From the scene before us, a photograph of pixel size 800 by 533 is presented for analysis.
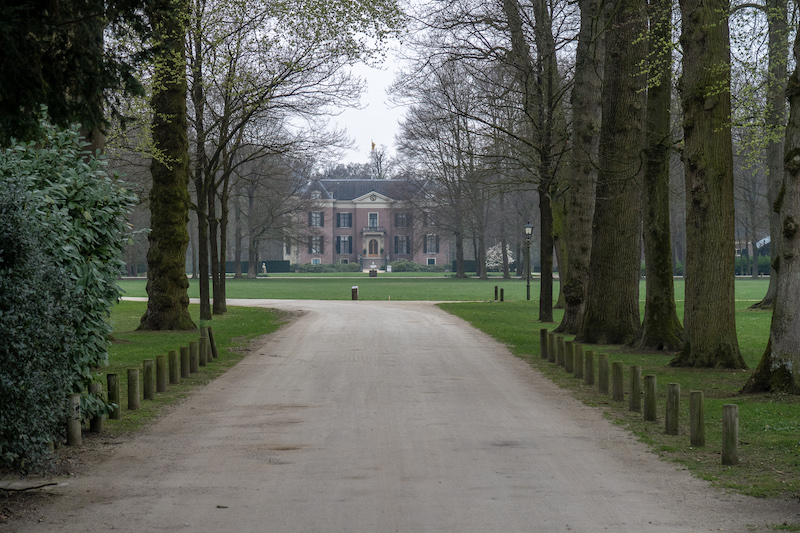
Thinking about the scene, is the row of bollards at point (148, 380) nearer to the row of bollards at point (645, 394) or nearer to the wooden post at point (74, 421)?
the wooden post at point (74, 421)

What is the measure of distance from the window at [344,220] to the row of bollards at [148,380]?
78158 millimetres

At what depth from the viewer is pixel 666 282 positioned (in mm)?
15578

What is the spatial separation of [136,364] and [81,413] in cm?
629

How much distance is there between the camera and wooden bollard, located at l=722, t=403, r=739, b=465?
6961mm

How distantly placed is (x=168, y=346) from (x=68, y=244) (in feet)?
31.4

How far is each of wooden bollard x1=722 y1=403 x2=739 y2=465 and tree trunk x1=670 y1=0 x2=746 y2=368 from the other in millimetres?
6364

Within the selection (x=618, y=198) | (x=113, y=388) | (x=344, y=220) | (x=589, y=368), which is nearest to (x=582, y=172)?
(x=618, y=198)

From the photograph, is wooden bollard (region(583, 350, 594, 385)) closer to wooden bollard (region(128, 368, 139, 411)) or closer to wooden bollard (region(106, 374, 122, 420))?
wooden bollard (region(128, 368, 139, 411))

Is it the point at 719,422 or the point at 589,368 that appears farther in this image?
the point at 589,368

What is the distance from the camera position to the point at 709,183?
13.0 m

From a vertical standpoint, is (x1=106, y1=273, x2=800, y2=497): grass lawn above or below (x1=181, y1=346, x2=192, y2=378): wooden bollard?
below

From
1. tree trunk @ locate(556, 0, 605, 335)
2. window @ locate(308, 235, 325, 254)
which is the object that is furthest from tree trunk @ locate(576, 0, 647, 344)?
window @ locate(308, 235, 325, 254)

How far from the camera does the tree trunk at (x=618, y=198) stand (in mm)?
16859

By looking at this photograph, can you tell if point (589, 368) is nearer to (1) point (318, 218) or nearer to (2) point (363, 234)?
(1) point (318, 218)
